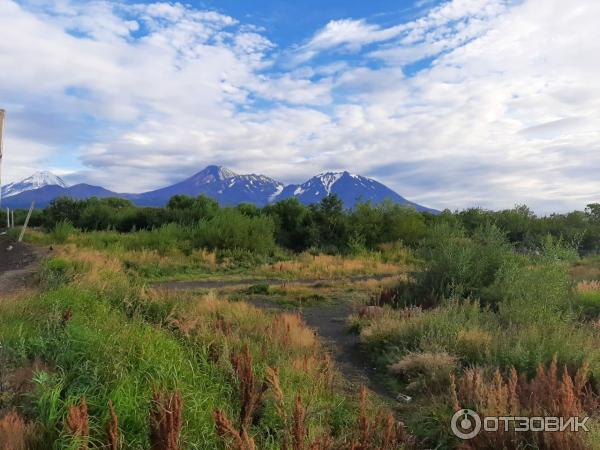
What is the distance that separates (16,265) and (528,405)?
15148mm

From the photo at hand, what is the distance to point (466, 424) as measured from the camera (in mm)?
4207

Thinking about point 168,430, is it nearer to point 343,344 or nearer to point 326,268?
point 343,344

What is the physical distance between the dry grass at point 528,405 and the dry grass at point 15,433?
327cm

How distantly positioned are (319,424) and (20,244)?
18.9 meters

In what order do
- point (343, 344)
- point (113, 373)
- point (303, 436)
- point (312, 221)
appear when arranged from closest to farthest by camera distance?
point (303, 436) < point (113, 373) < point (343, 344) < point (312, 221)

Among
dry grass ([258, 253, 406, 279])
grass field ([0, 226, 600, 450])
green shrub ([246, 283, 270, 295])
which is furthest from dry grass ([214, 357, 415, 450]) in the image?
dry grass ([258, 253, 406, 279])

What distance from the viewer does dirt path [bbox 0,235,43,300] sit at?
10.9m

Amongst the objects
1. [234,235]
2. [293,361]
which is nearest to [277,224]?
[234,235]

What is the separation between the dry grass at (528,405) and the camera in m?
3.70

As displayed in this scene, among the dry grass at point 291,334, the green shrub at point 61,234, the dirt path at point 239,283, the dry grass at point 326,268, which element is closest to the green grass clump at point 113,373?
the dry grass at point 291,334

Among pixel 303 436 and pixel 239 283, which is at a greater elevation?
pixel 303 436

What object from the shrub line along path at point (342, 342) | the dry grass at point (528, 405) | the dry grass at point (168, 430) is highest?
the dry grass at point (168, 430)

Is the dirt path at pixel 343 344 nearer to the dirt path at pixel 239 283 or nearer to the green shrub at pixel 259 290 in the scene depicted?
the green shrub at pixel 259 290

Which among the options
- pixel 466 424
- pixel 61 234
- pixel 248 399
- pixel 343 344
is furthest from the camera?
pixel 61 234
